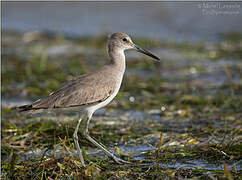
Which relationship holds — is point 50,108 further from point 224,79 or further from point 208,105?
point 224,79

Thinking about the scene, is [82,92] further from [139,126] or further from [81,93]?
[139,126]

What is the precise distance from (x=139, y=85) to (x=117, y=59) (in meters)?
2.47

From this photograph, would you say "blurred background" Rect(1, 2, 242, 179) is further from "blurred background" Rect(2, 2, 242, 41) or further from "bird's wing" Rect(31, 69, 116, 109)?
"bird's wing" Rect(31, 69, 116, 109)

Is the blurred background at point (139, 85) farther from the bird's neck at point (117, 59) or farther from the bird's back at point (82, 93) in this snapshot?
Result: the bird's neck at point (117, 59)

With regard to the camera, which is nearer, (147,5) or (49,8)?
(147,5)

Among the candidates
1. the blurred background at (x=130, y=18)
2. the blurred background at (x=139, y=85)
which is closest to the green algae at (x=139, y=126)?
the blurred background at (x=139, y=85)

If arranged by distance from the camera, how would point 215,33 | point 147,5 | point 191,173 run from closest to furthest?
point 191,173, point 215,33, point 147,5

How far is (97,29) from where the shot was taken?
1385 centimetres

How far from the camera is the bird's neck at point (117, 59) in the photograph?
215 inches

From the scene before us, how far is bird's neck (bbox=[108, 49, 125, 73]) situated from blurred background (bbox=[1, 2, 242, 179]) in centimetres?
89

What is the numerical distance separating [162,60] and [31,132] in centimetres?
492

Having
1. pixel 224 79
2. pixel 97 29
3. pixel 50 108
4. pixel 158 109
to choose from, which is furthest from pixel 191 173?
pixel 97 29

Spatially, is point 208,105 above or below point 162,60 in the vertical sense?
below

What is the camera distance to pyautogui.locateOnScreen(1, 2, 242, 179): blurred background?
4.71m
